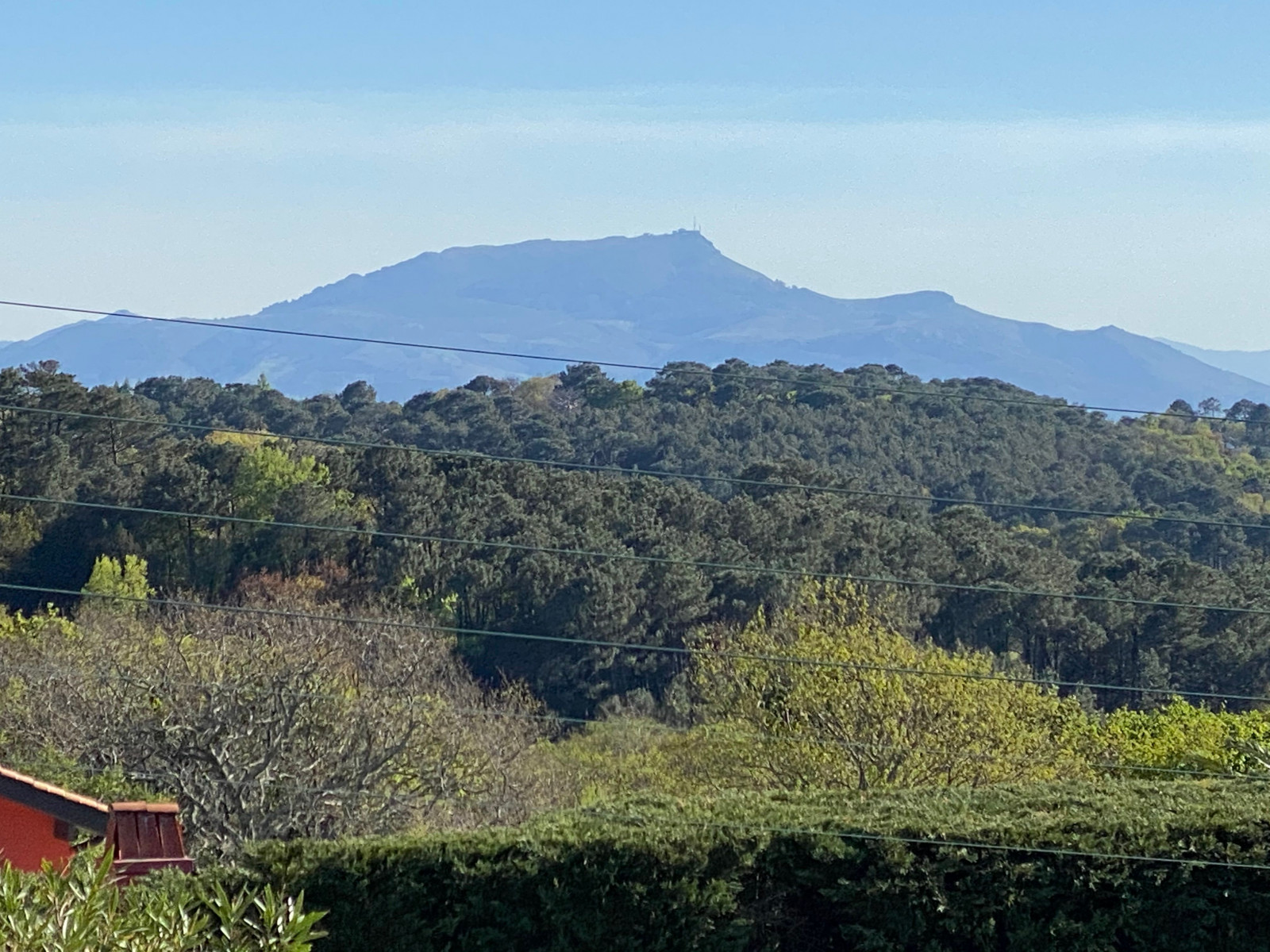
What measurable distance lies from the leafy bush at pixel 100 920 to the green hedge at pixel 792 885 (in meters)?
5.04

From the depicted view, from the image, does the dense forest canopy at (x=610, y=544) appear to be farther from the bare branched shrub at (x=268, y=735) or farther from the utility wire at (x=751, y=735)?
the bare branched shrub at (x=268, y=735)

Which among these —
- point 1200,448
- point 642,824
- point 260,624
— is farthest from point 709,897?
point 1200,448

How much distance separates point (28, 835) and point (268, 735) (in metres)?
6.02

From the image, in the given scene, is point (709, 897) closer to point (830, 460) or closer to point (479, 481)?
point (479, 481)

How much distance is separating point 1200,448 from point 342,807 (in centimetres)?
5116

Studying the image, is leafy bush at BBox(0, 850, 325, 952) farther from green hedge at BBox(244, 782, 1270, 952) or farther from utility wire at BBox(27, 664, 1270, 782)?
utility wire at BBox(27, 664, 1270, 782)

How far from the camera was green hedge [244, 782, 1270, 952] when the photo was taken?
34.3ft

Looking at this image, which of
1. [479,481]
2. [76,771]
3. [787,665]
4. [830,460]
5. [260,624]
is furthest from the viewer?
[830,460]

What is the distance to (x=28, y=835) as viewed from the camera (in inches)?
383

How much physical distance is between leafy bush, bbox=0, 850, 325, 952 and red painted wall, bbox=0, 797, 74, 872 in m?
4.51

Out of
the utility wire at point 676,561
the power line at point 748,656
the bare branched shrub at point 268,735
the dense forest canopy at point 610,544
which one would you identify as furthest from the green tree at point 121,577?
the bare branched shrub at point 268,735

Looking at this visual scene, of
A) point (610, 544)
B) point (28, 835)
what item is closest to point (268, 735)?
point (28, 835)

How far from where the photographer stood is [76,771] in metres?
13.9

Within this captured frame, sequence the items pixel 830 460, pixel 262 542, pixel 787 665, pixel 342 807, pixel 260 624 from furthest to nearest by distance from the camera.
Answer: pixel 830 460 → pixel 262 542 → pixel 260 624 → pixel 787 665 → pixel 342 807
